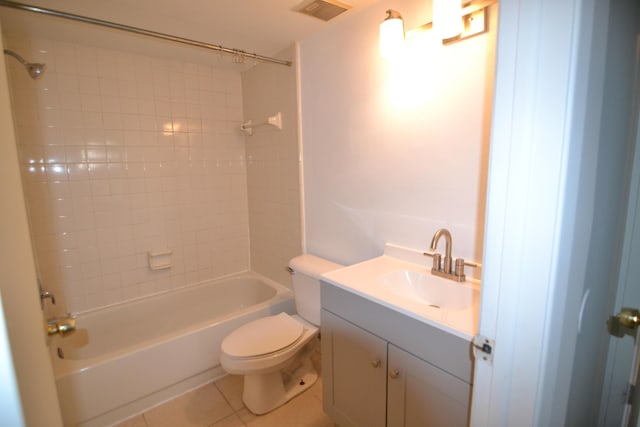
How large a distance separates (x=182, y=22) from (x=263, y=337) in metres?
1.89

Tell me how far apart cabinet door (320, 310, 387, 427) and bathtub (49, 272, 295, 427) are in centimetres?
87

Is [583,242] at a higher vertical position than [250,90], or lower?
lower

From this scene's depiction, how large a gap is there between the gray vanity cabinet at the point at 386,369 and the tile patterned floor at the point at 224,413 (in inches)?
10.9

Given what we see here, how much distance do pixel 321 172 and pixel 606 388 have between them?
165cm

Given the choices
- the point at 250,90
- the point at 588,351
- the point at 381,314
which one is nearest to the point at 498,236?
the point at 588,351

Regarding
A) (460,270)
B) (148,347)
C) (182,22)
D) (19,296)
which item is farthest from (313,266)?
(182,22)

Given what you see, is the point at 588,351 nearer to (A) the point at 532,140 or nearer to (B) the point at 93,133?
(A) the point at 532,140

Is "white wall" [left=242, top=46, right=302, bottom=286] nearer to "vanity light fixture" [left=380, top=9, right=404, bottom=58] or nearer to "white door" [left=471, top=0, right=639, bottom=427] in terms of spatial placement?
"vanity light fixture" [left=380, top=9, right=404, bottom=58]

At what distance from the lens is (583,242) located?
715 mm

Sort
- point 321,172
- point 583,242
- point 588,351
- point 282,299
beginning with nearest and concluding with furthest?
point 583,242 → point 588,351 → point 321,172 → point 282,299

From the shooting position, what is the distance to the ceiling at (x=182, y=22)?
1.63 m

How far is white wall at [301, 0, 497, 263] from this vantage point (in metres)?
1.33

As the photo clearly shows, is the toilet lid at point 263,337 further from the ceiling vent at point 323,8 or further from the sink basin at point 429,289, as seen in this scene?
the ceiling vent at point 323,8

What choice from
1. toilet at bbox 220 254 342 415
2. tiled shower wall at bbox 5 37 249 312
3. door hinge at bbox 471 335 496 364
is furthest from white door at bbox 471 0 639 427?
tiled shower wall at bbox 5 37 249 312
